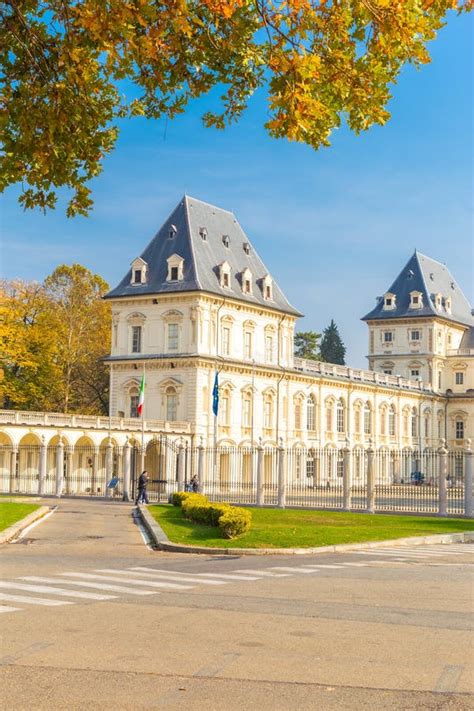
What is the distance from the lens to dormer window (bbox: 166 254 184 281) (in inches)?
2810

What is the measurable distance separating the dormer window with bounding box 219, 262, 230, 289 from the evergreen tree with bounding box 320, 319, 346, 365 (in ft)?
184

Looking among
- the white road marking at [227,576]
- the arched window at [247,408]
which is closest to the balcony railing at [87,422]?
the arched window at [247,408]

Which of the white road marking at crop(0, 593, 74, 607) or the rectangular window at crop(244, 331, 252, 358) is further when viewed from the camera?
the rectangular window at crop(244, 331, 252, 358)

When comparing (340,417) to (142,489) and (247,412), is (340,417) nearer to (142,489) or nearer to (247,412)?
(247,412)

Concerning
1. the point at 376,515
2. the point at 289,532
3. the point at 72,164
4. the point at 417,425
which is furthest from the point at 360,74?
the point at 417,425

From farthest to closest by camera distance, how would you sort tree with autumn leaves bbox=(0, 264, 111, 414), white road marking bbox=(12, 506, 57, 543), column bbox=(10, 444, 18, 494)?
tree with autumn leaves bbox=(0, 264, 111, 414) → column bbox=(10, 444, 18, 494) → white road marking bbox=(12, 506, 57, 543)

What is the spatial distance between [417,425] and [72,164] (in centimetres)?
9367

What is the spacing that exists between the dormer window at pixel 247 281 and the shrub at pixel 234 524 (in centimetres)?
5013

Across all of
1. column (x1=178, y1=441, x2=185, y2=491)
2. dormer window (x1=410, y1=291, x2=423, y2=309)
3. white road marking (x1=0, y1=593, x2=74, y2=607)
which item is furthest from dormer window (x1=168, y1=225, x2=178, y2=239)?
white road marking (x1=0, y1=593, x2=74, y2=607)

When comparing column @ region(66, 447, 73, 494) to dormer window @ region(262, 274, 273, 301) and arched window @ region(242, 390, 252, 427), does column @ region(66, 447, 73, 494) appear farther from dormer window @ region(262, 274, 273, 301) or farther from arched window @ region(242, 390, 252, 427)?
dormer window @ region(262, 274, 273, 301)

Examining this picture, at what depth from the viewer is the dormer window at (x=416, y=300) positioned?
110 metres

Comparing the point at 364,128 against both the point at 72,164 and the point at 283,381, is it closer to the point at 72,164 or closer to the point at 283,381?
the point at 72,164

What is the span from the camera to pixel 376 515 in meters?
38.8

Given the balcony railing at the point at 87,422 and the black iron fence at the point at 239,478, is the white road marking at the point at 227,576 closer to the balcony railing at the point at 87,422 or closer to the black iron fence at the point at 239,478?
the black iron fence at the point at 239,478
